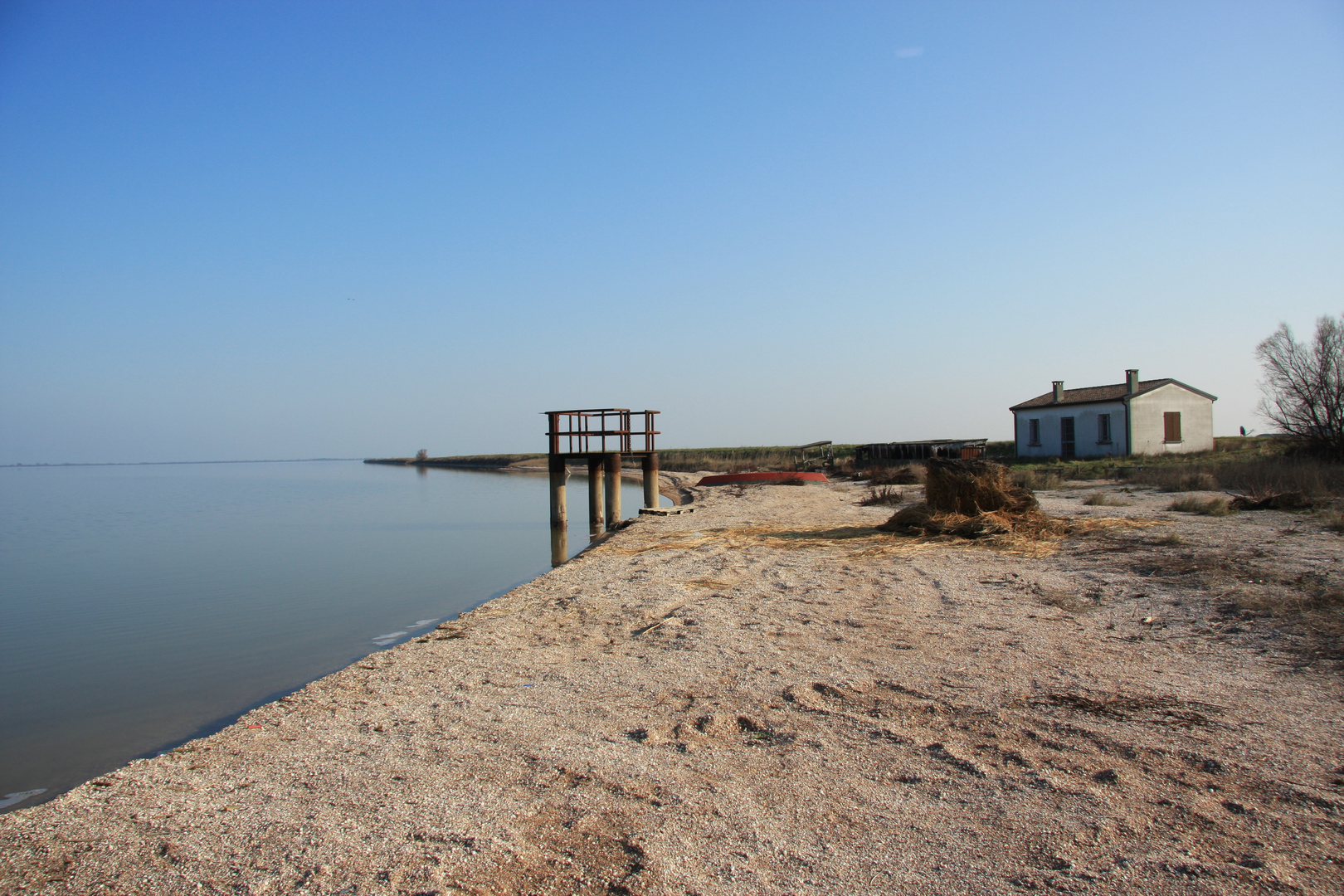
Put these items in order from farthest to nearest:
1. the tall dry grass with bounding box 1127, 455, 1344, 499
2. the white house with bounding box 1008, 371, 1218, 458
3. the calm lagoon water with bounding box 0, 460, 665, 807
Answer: the white house with bounding box 1008, 371, 1218, 458 < the tall dry grass with bounding box 1127, 455, 1344, 499 < the calm lagoon water with bounding box 0, 460, 665, 807

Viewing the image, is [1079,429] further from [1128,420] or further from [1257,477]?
[1257,477]

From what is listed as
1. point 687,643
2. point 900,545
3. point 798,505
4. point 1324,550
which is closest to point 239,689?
point 687,643

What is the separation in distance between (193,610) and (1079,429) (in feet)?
103

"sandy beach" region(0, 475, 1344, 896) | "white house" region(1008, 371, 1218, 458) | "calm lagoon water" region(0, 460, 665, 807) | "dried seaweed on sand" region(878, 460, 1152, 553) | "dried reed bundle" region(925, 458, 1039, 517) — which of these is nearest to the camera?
"sandy beach" region(0, 475, 1344, 896)

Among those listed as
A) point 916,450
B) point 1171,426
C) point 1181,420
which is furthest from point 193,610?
point 1181,420

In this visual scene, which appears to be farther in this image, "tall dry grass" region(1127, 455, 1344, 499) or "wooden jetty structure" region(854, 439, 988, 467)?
"wooden jetty structure" region(854, 439, 988, 467)

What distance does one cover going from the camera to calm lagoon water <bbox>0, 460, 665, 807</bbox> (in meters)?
6.82

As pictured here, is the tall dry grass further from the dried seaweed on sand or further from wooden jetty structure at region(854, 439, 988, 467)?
wooden jetty structure at region(854, 439, 988, 467)

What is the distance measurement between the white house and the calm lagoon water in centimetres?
2092

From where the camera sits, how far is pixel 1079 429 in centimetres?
3158

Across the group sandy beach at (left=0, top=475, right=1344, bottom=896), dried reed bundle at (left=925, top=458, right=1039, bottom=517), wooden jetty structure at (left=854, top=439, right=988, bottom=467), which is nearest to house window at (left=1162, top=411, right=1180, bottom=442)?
wooden jetty structure at (left=854, top=439, right=988, bottom=467)

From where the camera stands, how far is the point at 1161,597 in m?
7.50

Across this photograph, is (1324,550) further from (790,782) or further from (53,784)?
(53,784)

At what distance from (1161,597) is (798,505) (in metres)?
12.5
